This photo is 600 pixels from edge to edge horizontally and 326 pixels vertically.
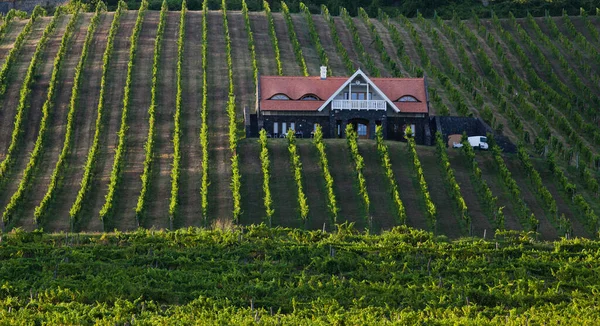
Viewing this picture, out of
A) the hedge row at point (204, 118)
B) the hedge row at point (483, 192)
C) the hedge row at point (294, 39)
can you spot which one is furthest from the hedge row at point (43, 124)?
the hedge row at point (483, 192)

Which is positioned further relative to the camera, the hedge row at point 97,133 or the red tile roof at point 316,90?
the red tile roof at point 316,90

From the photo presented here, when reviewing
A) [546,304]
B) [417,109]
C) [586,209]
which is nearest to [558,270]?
[546,304]

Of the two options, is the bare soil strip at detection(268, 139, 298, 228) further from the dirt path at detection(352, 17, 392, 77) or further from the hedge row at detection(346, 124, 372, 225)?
the dirt path at detection(352, 17, 392, 77)

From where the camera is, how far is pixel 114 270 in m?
72.9

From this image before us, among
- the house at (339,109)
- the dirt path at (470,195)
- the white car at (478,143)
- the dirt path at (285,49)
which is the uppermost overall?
the dirt path at (285,49)

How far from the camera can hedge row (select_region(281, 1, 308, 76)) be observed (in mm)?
122125

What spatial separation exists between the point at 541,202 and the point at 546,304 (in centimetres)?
2085

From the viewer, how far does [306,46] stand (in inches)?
5172

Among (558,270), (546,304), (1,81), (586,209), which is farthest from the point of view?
(1,81)

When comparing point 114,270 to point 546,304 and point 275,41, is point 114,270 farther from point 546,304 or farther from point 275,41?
point 275,41

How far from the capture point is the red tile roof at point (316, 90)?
102 metres

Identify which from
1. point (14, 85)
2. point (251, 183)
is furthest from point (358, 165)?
point (14, 85)

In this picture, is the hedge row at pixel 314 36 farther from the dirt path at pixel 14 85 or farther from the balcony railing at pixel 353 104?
the dirt path at pixel 14 85

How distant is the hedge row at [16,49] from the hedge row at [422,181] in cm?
3443
